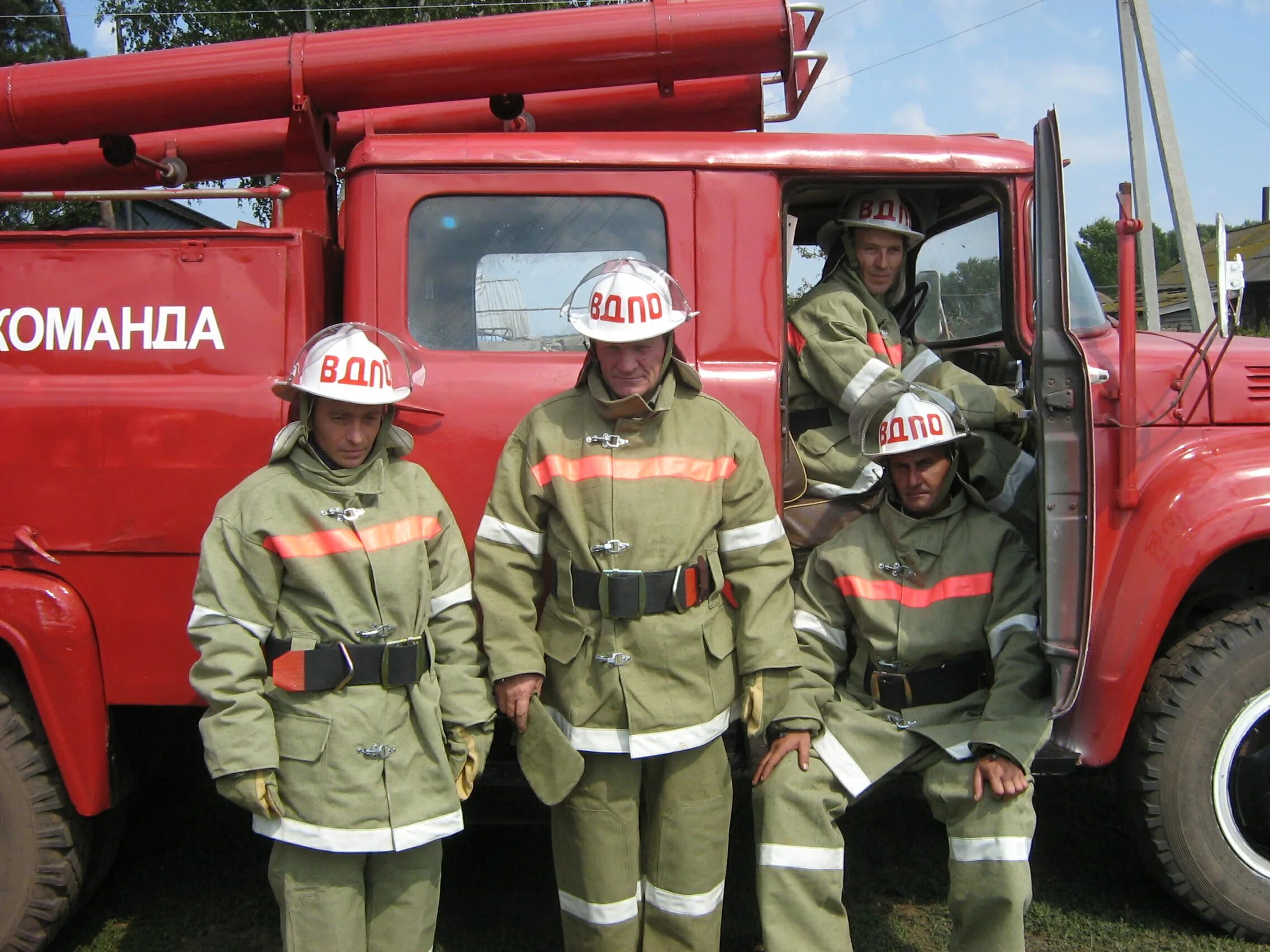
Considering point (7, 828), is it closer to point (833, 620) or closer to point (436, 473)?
point (436, 473)

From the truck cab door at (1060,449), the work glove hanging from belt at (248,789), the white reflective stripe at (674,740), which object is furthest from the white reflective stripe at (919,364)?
the work glove hanging from belt at (248,789)

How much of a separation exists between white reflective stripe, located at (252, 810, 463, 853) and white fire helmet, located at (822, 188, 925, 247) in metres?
2.17

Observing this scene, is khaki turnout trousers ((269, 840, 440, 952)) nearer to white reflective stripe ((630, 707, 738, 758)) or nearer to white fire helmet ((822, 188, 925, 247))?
white reflective stripe ((630, 707, 738, 758))

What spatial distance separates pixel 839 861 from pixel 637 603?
2.81 feet

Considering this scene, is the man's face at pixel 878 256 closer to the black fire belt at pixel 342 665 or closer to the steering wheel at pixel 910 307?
the steering wheel at pixel 910 307

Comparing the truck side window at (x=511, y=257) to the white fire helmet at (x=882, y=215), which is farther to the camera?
the white fire helmet at (x=882, y=215)

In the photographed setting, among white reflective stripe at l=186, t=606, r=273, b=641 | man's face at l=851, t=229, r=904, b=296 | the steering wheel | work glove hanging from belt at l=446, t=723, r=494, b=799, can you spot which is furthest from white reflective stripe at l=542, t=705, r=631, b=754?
the steering wheel

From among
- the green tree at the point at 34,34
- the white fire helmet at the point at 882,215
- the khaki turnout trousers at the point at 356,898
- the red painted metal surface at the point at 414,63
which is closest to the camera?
the khaki turnout trousers at the point at 356,898

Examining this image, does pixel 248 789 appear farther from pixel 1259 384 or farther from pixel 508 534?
pixel 1259 384

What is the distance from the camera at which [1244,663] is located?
297 centimetres

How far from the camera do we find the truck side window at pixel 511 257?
2.98 meters

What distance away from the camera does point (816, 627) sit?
289 cm

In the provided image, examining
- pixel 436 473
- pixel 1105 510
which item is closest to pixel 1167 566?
pixel 1105 510

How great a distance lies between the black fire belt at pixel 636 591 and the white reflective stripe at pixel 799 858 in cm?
67
